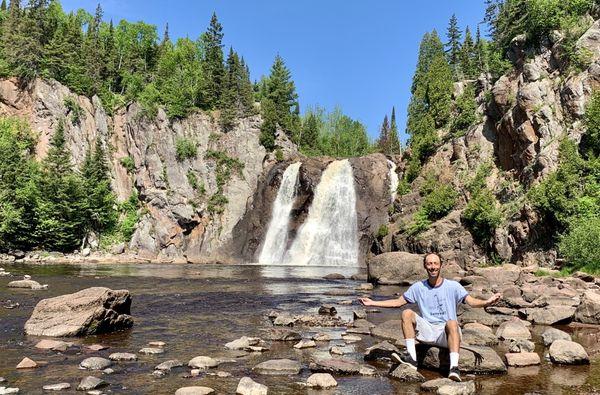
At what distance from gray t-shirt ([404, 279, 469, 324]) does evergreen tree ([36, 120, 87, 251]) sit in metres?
56.7

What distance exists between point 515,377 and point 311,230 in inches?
1961

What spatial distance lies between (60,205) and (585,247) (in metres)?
55.1

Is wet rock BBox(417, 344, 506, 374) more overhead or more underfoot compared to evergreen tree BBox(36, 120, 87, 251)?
more underfoot

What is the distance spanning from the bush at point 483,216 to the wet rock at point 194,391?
38.4 m

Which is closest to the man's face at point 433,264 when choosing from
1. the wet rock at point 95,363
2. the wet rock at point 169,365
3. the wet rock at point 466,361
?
the wet rock at point 466,361

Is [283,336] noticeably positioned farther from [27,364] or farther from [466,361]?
[27,364]

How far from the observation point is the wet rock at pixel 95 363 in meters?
9.43

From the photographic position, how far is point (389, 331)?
526 inches

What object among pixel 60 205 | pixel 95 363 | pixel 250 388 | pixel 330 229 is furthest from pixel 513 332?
pixel 60 205

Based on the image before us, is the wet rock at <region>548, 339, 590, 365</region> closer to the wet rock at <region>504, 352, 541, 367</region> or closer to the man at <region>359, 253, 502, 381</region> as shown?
the wet rock at <region>504, 352, 541, 367</region>

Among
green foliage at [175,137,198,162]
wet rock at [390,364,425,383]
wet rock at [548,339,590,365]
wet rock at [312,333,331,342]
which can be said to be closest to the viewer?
wet rock at [390,364,425,383]

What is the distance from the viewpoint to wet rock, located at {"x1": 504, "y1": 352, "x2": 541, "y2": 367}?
9719mm

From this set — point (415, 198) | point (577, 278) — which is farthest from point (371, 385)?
point (415, 198)

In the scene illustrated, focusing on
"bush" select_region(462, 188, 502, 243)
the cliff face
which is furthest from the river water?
"bush" select_region(462, 188, 502, 243)
